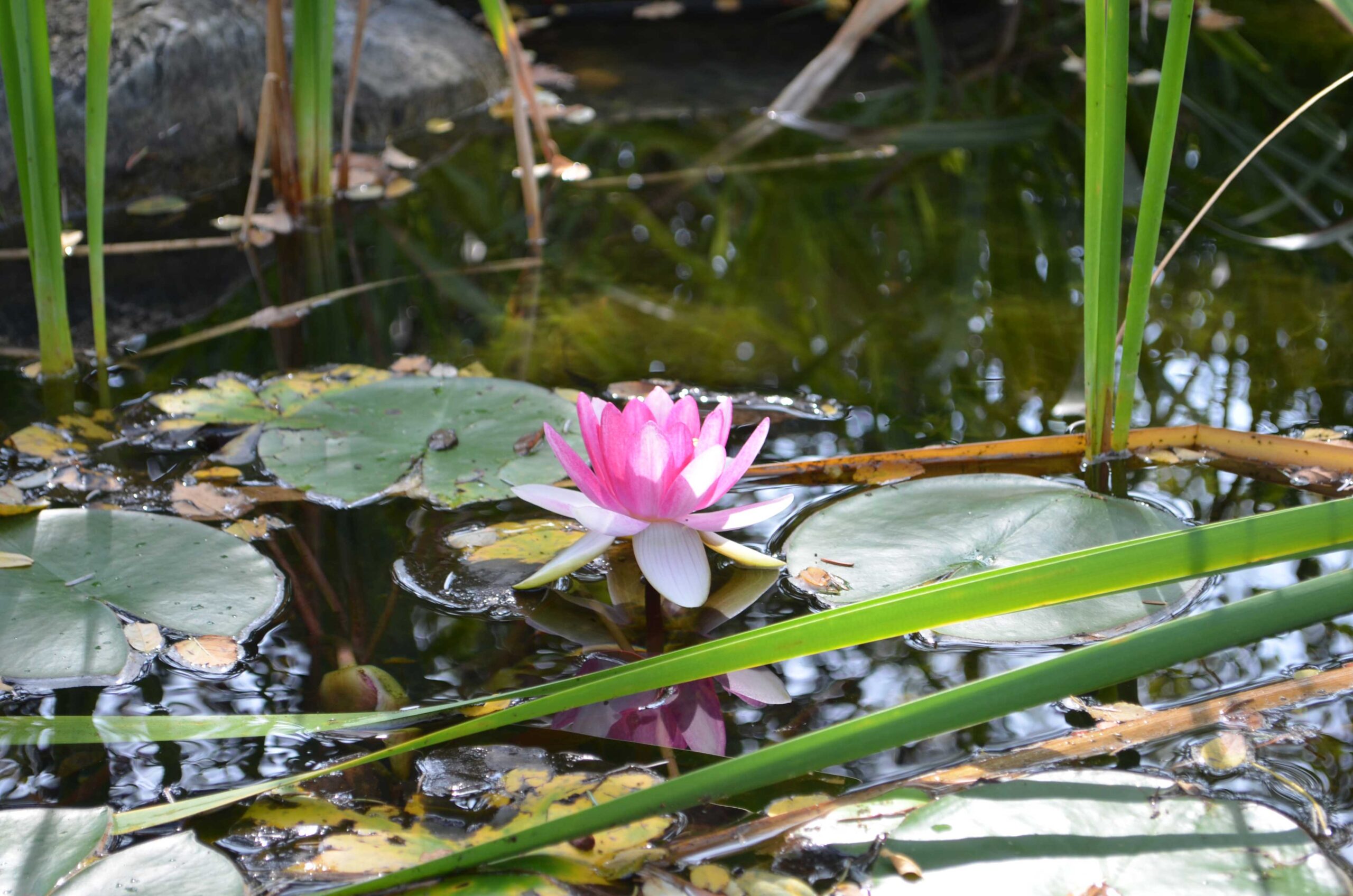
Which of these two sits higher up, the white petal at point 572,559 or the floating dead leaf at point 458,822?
the white petal at point 572,559

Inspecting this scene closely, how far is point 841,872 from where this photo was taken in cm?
79

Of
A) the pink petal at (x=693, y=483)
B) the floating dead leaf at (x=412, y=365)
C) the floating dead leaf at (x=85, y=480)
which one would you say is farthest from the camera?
the floating dead leaf at (x=412, y=365)

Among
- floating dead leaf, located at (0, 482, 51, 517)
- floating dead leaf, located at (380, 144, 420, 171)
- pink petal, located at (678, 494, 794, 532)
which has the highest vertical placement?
floating dead leaf, located at (380, 144, 420, 171)

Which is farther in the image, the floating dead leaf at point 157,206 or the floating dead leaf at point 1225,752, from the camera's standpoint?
the floating dead leaf at point 157,206

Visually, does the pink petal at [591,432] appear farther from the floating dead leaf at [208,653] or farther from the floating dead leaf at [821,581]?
the floating dead leaf at [208,653]

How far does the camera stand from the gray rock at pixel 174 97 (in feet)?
8.28

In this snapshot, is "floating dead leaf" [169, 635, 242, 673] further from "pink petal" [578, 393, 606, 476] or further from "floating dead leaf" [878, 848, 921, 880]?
"floating dead leaf" [878, 848, 921, 880]

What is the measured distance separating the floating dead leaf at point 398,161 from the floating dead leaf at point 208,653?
2052mm

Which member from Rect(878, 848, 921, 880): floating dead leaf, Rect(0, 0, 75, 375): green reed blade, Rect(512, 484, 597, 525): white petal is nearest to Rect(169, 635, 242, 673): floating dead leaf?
Rect(512, 484, 597, 525): white petal

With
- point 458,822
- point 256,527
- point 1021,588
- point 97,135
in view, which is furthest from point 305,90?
point 1021,588

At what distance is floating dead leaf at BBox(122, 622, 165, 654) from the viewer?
1.06 meters

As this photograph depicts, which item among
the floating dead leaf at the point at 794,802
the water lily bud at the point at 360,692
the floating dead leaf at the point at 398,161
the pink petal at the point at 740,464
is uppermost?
the floating dead leaf at the point at 398,161

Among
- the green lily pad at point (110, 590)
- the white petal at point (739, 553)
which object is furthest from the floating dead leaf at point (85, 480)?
the white petal at point (739, 553)

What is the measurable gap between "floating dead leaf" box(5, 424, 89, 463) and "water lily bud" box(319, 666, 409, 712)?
0.71 meters
